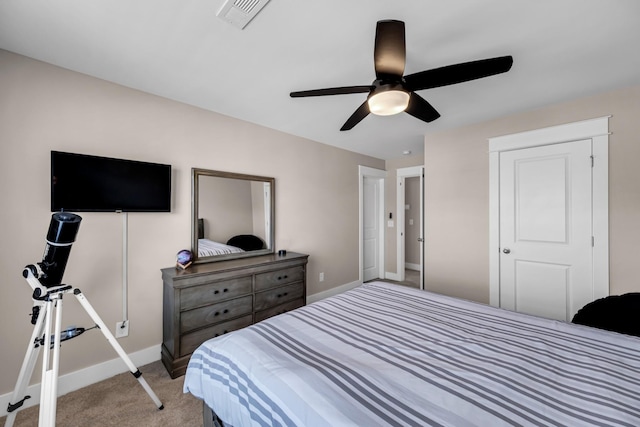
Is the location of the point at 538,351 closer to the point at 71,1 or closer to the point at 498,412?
the point at 498,412

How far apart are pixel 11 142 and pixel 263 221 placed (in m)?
1.99

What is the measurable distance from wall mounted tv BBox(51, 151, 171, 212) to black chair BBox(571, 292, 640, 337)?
312 centimetres

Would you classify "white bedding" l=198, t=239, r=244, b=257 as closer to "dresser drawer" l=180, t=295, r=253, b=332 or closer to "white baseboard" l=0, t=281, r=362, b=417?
"dresser drawer" l=180, t=295, r=253, b=332

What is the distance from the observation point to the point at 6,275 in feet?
5.37

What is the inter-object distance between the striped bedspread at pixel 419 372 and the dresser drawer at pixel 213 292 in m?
0.93

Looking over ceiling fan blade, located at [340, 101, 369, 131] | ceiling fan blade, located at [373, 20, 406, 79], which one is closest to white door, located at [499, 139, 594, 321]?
ceiling fan blade, located at [340, 101, 369, 131]

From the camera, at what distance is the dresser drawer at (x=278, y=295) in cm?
250

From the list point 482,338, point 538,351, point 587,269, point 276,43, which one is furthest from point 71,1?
point 587,269

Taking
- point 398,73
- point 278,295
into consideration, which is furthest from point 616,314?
point 278,295

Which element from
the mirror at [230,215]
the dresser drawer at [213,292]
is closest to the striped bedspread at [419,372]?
the dresser drawer at [213,292]

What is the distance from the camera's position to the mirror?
96.8 inches

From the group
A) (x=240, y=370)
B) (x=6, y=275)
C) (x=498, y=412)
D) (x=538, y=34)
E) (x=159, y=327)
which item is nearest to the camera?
(x=498, y=412)

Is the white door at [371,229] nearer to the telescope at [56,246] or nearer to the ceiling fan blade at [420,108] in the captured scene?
the ceiling fan blade at [420,108]

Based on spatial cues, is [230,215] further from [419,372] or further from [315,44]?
[419,372]
